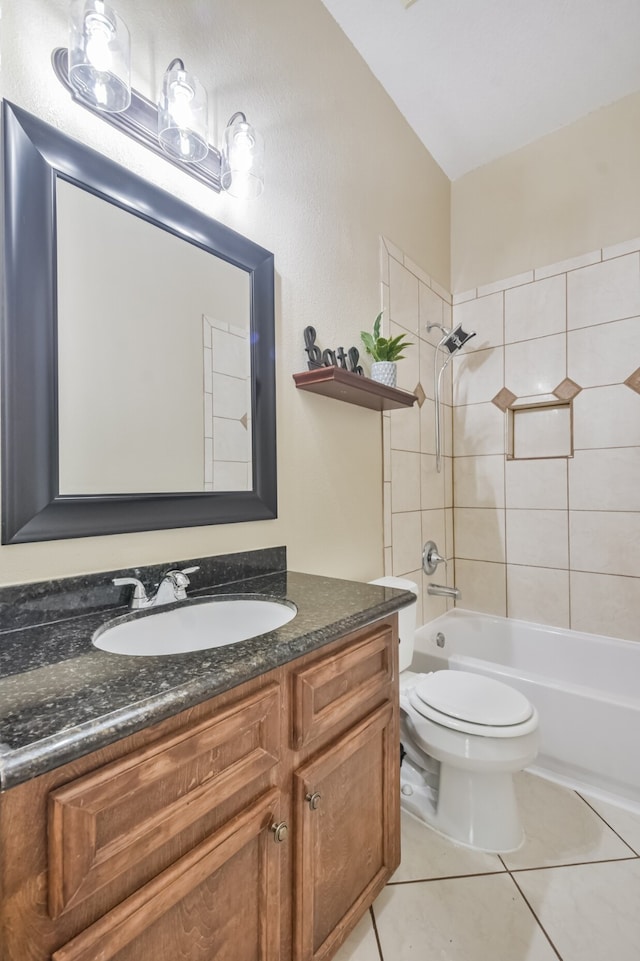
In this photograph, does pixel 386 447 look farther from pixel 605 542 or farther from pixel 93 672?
pixel 93 672

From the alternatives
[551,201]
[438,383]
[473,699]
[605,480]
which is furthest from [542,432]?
[473,699]

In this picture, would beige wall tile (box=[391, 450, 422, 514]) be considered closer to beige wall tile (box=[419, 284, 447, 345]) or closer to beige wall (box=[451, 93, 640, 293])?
beige wall tile (box=[419, 284, 447, 345])

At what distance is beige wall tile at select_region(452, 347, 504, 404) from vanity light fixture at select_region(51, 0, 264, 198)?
5.26 ft

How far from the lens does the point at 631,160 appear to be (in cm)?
207

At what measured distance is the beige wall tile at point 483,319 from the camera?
2.45 metres

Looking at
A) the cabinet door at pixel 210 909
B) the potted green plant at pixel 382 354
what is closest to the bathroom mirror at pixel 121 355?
the potted green plant at pixel 382 354

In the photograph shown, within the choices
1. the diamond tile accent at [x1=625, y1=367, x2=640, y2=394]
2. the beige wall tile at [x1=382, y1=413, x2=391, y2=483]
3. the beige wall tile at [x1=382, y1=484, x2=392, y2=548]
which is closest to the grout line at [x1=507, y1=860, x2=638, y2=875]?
the beige wall tile at [x1=382, y1=484, x2=392, y2=548]

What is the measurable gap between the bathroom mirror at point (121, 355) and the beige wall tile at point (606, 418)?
1618 mm

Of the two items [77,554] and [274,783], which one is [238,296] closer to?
[77,554]

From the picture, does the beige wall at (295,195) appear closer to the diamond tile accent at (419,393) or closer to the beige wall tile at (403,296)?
the beige wall tile at (403,296)

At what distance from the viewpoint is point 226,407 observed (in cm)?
128

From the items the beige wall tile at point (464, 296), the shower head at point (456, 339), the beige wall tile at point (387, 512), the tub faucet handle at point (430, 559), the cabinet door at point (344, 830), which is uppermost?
the beige wall tile at point (464, 296)

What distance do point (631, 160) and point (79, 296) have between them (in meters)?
2.52

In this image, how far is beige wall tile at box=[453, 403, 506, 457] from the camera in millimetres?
2438
